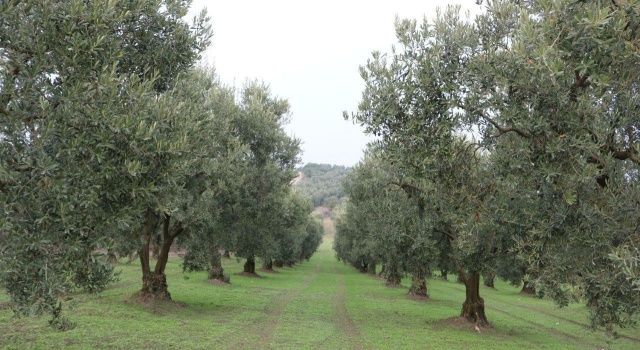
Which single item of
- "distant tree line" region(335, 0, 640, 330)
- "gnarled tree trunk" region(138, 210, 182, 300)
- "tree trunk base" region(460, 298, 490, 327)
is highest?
"distant tree line" region(335, 0, 640, 330)

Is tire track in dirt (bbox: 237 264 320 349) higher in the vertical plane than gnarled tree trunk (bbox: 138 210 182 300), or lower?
lower

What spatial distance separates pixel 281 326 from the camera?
Result: 24062mm

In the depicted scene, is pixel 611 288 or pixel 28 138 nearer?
pixel 28 138

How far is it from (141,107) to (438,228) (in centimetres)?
2032

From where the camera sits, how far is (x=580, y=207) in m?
10.3

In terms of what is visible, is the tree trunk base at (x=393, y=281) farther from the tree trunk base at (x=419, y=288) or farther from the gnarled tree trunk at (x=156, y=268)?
the gnarled tree trunk at (x=156, y=268)

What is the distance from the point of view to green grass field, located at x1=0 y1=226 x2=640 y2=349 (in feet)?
62.1

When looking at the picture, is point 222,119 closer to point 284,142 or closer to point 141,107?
point 284,142

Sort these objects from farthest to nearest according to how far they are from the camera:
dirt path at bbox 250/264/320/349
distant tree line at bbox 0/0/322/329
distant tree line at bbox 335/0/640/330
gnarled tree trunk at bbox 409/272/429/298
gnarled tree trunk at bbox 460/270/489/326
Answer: gnarled tree trunk at bbox 409/272/429/298, gnarled tree trunk at bbox 460/270/489/326, dirt path at bbox 250/264/320/349, distant tree line at bbox 335/0/640/330, distant tree line at bbox 0/0/322/329

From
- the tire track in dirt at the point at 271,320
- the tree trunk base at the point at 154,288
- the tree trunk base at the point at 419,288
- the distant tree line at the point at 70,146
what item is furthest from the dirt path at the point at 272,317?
the distant tree line at the point at 70,146

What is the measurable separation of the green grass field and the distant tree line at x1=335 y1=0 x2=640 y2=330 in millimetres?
6633

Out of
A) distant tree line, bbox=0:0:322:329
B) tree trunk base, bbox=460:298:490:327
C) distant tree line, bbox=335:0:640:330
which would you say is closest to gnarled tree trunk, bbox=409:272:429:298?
tree trunk base, bbox=460:298:490:327

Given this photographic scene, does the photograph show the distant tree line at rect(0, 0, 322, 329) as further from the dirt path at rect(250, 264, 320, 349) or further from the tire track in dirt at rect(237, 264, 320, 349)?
the dirt path at rect(250, 264, 320, 349)

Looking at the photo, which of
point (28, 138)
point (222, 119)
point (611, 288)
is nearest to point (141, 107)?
point (28, 138)
